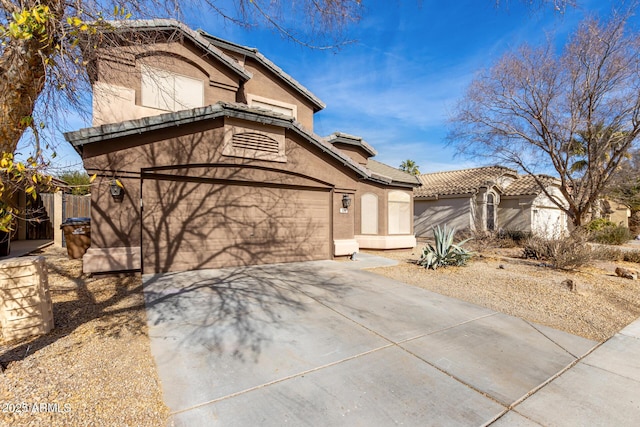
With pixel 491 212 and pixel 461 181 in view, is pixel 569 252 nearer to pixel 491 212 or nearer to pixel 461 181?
pixel 491 212

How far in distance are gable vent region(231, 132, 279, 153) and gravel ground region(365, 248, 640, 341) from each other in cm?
516

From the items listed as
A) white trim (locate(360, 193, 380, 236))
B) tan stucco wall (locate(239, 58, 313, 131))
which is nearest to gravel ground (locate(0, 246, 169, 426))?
white trim (locate(360, 193, 380, 236))

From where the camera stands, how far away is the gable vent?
349 inches

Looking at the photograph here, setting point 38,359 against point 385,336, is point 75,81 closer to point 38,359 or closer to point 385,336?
point 38,359

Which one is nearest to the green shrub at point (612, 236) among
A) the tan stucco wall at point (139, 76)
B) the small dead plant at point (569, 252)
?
the small dead plant at point (569, 252)

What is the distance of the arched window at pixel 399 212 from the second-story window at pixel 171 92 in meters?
9.38

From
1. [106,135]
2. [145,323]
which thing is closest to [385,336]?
[145,323]

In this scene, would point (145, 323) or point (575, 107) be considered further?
point (575, 107)

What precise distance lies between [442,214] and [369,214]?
9280mm

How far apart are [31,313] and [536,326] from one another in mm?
7650

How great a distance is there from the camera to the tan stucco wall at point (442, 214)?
1947 centimetres

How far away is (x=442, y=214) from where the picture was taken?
2069cm

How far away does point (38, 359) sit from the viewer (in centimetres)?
343

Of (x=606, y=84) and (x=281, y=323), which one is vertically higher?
(x=606, y=84)
